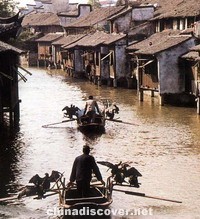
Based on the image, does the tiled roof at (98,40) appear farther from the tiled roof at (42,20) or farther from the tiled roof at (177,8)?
the tiled roof at (42,20)

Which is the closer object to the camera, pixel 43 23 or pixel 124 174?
pixel 124 174

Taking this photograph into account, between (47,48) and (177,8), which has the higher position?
(177,8)

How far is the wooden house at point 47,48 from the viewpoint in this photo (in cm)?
8175

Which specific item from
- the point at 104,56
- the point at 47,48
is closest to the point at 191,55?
the point at 104,56

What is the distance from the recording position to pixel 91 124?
28688mm

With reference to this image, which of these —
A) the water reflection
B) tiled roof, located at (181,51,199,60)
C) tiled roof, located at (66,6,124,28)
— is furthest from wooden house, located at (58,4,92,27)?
the water reflection

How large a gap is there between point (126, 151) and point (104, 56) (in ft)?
95.3

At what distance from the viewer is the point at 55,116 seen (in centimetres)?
3481

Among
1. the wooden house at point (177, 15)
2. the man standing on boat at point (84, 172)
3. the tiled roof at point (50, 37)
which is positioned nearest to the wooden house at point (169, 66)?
the wooden house at point (177, 15)

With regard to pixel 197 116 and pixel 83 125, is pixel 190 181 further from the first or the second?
pixel 197 116

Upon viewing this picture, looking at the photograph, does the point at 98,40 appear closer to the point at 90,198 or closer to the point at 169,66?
the point at 169,66

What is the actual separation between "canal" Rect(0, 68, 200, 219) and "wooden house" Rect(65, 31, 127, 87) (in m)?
7.95

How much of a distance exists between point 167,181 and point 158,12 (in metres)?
36.2

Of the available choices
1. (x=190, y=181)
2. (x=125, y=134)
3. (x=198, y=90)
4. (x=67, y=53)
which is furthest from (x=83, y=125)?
(x=67, y=53)
